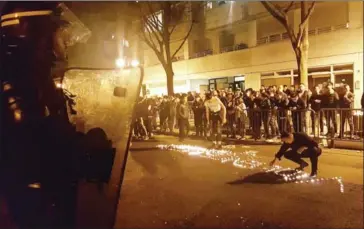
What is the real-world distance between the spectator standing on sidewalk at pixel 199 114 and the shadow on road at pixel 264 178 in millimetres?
6194

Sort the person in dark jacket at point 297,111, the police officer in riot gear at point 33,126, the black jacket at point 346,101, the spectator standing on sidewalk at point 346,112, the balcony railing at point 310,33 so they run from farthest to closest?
the balcony railing at point 310,33
the person in dark jacket at point 297,111
the black jacket at point 346,101
the spectator standing on sidewalk at point 346,112
the police officer in riot gear at point 33,126

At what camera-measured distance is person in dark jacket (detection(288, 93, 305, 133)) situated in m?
10.5

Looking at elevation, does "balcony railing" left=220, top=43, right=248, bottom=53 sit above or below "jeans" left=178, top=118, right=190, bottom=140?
above

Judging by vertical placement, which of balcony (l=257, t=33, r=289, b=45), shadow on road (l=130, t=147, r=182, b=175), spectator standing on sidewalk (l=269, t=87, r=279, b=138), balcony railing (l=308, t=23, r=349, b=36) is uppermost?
balcony (l=257, t=33, r=289, b=45)

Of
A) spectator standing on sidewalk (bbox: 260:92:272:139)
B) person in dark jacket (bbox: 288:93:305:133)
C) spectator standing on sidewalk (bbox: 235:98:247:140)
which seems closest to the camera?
person in dark jacket (bbox: 288:93:305:133)

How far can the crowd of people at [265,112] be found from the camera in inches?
400

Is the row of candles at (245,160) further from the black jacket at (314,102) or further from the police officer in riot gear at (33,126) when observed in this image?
the police officer in riot gear at (33,126)

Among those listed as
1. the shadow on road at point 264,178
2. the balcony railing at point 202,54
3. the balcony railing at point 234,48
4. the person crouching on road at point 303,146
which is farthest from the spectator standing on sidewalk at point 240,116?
the balcony railing at point 202,54

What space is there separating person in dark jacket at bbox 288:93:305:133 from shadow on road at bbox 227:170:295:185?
3.32 metres

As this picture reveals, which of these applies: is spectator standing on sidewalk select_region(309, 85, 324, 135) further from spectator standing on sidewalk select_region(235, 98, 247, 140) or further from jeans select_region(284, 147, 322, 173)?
jeans select_region(284, 147, 322, 173)

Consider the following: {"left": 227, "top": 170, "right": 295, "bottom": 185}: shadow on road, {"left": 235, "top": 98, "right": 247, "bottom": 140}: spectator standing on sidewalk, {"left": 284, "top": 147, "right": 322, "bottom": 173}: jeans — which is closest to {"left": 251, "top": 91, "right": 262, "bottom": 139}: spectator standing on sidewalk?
{"left": 235, "top": 98, "right": 247, "bottom": 140}: spectator standing on sidewalk

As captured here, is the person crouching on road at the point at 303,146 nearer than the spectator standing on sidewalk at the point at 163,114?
Yes

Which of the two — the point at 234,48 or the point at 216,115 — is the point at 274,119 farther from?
the point at 234,48

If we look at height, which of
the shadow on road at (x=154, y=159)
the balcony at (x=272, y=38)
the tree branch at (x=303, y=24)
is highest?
the balcony at (x=272, y=38)
